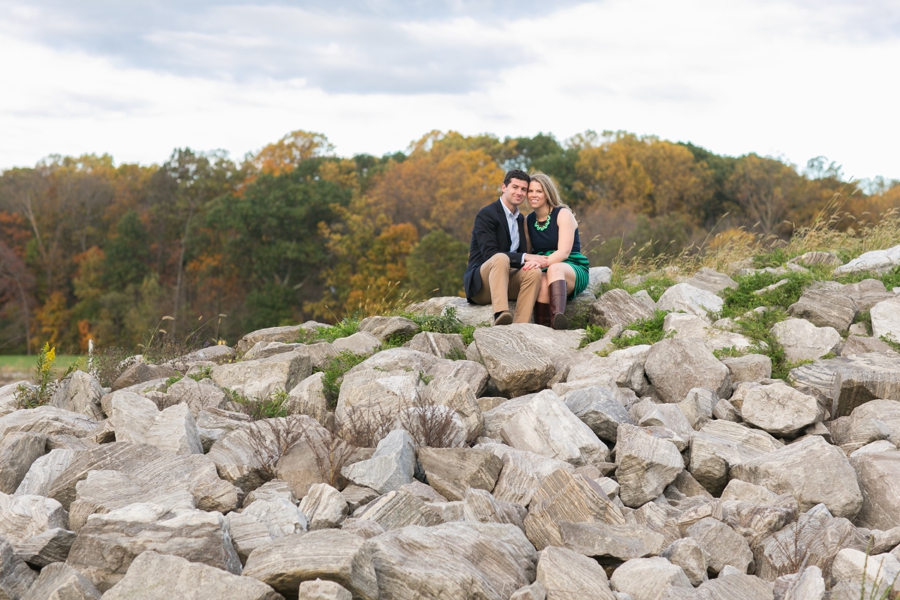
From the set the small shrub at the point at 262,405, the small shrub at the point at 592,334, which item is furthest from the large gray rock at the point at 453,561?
the small shrub at the point at 592,334

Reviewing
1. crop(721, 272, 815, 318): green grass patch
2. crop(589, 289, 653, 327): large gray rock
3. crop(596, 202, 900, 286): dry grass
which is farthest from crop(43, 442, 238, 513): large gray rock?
crop(596, 202, 900, 286): dry grass

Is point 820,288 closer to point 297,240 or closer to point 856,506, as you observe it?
point 856,506

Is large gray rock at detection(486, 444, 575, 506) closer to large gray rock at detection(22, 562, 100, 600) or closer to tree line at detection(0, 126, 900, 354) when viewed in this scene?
large gray rock at detection(22, 562, 100, 600)

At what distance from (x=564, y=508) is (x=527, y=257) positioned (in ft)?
13.1

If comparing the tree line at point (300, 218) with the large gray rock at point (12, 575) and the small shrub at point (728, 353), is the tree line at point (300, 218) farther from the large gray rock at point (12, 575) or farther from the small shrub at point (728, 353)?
the large gray rock at point (12, 575)

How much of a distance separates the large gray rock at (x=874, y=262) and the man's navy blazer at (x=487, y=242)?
12.1 feet

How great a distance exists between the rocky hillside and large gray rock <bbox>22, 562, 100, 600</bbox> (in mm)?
12

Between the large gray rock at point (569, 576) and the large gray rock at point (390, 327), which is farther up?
the large gray rock at point (390, 327)

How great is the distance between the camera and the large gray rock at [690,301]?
7.77 meters

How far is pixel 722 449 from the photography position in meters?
5.01

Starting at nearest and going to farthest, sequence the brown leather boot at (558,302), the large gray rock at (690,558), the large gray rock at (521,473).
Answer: the large gray rock at (690,558)
the large gray rock at (521,473)
the brown leather boot at (558,302)

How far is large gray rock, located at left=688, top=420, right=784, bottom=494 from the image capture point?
488cm

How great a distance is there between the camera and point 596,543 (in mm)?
3830

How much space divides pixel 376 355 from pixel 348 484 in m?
2.15
